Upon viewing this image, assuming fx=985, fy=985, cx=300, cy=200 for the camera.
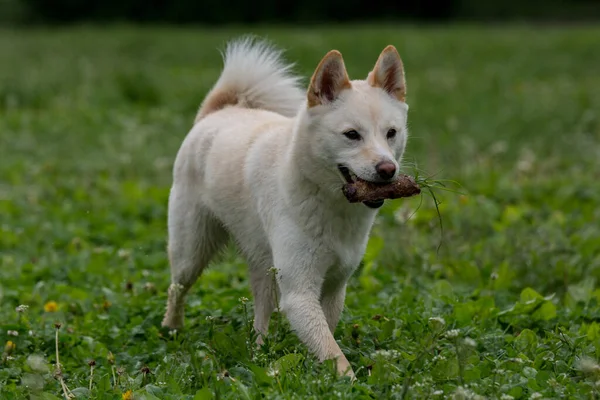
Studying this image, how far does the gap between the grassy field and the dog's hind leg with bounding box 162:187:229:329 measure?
131mm

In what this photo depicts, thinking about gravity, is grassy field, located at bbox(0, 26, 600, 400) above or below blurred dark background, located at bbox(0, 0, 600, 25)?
above

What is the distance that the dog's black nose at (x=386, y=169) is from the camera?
12.7ft

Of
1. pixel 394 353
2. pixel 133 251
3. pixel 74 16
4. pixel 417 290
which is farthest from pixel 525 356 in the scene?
pixel 74 16

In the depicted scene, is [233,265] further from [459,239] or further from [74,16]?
[74,16]

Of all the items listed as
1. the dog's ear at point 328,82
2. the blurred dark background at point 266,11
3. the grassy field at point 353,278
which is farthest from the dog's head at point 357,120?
the blurred dark background at point 266,11

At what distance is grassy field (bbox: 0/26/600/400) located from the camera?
381cm

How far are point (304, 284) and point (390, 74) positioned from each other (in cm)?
100

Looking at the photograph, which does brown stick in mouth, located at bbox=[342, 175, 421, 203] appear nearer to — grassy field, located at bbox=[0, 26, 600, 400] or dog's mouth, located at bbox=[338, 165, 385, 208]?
dog's mouth, located at bbox=[338, 165, 385, 208]

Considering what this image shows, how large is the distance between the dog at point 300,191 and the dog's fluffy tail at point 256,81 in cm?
23

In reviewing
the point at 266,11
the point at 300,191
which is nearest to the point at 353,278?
the point at 300,191

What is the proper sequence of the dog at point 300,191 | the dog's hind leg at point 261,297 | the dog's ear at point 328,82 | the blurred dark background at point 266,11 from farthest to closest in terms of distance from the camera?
the blurred dark background at point 266,11 < the dog's hind leg at point 261,297 < the dog's ear at point 328,82 < the dog at point 300,191

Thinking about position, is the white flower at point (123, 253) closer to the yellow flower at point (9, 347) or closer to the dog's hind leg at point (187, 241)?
the dog's hind leg at point (187, 241)

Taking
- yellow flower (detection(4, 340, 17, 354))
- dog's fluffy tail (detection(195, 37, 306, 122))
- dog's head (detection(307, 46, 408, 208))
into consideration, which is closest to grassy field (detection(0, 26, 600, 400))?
yellow flower (detection(4, 340, 17, 354))

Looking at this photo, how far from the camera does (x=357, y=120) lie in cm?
407
